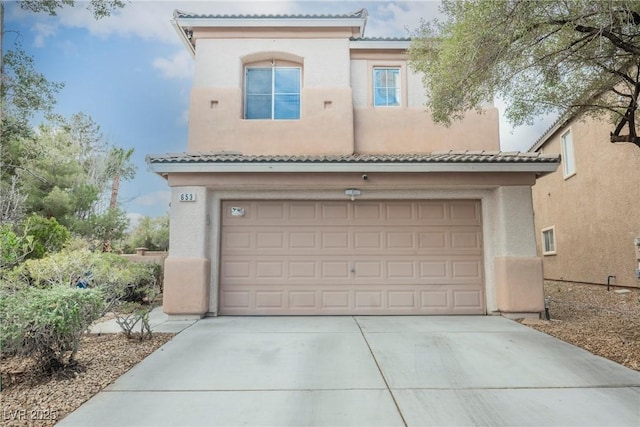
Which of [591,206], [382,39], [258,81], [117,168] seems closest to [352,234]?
[258,81]

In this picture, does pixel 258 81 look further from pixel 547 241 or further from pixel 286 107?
pixel 547 241

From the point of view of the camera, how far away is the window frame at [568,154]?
52.9 feet

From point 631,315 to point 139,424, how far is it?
34.6 ft

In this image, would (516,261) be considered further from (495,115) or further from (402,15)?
(402,15)

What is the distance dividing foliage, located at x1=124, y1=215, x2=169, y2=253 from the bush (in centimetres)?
2032

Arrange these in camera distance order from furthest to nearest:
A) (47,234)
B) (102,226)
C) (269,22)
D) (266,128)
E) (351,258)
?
1. (102,226)
2. (269,22)
3. (266,128)
4. (47,234)
5. (351,258)

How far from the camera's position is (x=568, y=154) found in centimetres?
1670

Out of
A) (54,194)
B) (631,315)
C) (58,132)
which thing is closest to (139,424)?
(631,315)

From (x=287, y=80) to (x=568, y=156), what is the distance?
475 inches

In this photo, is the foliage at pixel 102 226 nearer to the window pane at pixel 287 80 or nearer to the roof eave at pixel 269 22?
the roof eave at pixel 269 22

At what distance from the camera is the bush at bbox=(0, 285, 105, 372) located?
185 inches

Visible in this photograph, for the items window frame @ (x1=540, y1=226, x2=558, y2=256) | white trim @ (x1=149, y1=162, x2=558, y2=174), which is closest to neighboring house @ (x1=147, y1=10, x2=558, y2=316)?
white trim @ (x1=149, y1=162, x2=558, y2=174)

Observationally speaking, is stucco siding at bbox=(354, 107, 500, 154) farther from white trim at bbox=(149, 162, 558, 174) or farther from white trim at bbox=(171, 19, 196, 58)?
white trim at bbox=(171, 19, 196, 58)

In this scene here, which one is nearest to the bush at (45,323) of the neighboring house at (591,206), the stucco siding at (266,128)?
the stucco siding at (266,128)
